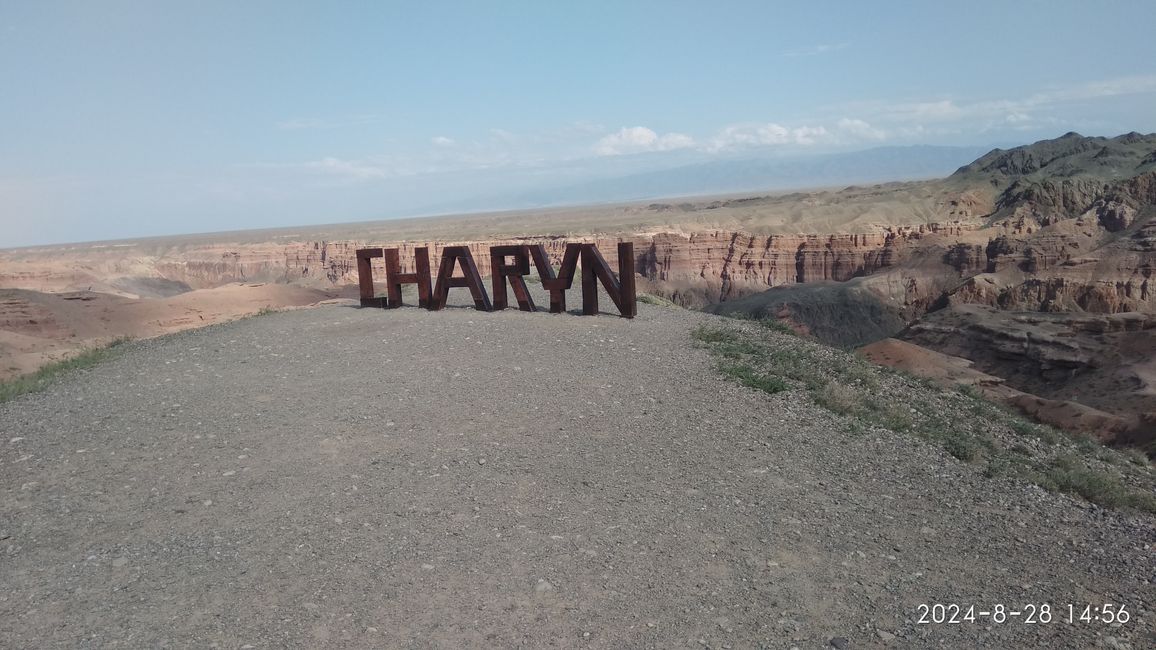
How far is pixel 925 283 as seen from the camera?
154 feet

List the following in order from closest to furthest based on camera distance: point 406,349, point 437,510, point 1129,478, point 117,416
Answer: point 437,510, point 1129,478, point 117,416, point 406,349

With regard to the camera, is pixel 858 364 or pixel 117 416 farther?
pixel 858 364

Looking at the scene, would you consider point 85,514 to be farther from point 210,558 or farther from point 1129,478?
point 1129,478

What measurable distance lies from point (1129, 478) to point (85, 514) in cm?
1200

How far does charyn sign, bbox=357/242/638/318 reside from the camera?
16.0 meters

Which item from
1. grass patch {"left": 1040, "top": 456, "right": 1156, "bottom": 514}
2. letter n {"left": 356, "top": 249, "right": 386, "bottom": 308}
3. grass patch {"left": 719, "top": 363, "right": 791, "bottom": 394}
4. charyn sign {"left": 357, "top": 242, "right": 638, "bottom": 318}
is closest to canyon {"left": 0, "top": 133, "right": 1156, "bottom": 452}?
letter n {"left": 356, "top": 249, "right": 386, "bottom": 308}

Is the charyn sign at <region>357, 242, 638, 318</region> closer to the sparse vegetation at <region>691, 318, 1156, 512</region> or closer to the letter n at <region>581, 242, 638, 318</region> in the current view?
the letter n at <region>581, 242, 638, 318</region>

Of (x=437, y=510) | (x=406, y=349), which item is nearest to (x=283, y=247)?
(x=406, y=349)

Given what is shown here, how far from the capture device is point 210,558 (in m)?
6.57

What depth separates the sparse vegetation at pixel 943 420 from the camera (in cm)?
879

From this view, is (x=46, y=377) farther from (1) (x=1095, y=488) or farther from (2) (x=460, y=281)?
(1) (x=1095, y=488)

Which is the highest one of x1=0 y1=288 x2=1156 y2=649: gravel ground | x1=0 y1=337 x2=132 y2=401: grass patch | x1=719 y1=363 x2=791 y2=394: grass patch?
x1=0 y1=337 x2=132 y2=401: grass patch

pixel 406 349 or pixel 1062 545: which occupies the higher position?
pixel 406 349

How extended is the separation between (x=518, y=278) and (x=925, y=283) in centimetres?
3729
